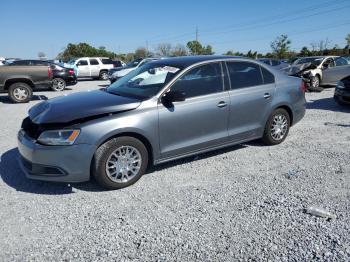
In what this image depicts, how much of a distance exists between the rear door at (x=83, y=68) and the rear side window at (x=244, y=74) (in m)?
19.5

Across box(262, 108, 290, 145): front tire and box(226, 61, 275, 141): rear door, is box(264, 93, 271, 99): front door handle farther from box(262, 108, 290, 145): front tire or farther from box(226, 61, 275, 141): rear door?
box(262, 108, 290, 145): front tire

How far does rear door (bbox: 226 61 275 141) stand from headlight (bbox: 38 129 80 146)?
244cm

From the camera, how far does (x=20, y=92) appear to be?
40.3 ft

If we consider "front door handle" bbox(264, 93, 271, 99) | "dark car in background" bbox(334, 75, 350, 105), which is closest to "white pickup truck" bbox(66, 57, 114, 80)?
"dark car in background" bbox(334, 75, 350, 105)

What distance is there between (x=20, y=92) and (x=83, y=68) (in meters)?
11.0

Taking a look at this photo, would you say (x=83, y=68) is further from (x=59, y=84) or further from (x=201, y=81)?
(x=201, y=81)

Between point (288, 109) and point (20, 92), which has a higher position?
point (288, 109)

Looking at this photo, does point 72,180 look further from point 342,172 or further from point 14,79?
point 14,79

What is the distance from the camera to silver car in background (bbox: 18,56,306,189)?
3.85 meters

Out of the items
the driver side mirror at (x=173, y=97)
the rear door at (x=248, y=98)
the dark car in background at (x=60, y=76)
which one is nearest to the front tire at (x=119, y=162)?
the driver side mirror at (x=173, y=97)

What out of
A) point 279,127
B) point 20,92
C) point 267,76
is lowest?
point 279,127

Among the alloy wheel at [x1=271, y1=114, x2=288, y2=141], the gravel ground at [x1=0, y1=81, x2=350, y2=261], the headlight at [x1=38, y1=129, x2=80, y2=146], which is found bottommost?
the gravel ground at [x1=0, y1=81, x2=350, y2=261]

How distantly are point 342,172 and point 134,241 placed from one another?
327 cm

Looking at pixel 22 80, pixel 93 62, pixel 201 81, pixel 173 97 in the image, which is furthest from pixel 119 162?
pixel 93 62
